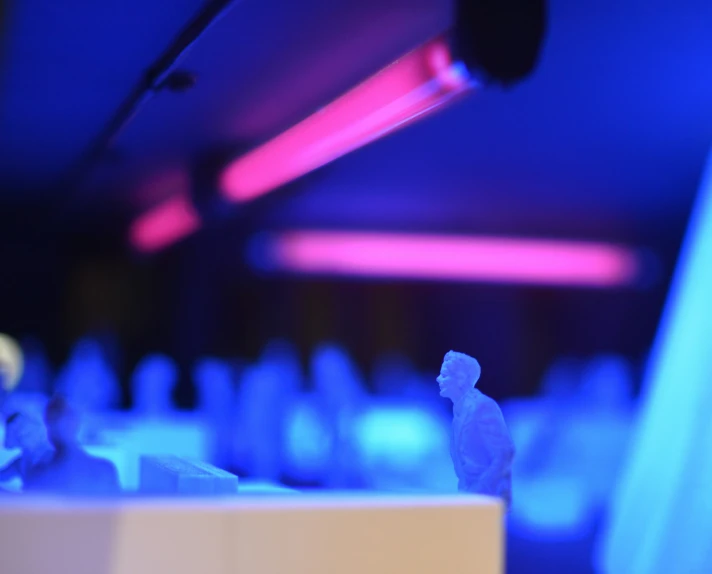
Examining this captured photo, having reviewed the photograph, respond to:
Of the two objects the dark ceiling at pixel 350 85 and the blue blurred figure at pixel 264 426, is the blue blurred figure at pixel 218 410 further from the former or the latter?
the dark ceiling at pixel 350 85

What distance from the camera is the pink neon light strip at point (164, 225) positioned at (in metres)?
8.53

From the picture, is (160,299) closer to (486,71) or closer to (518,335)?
(518,335)

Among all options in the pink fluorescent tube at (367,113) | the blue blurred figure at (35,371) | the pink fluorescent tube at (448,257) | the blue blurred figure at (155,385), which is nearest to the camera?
the pink fluorescent tube at (367,113)

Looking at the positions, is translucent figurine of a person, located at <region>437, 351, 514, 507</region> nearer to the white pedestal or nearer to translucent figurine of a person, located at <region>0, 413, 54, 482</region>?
Result: the white pedestal

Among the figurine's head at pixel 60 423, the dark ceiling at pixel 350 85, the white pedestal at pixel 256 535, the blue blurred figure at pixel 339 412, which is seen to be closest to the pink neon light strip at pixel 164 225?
the dark ceiling at pixel 350 85

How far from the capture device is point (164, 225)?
30.5 feet

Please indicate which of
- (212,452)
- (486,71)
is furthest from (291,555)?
(212,452)

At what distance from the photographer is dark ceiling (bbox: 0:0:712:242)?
4953 millimetres

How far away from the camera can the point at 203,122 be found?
273 inches

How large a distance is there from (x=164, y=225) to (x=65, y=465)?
613cm

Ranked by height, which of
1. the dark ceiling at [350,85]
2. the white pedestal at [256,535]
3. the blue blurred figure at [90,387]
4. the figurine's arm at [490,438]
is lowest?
the white pedestal at [256,535]

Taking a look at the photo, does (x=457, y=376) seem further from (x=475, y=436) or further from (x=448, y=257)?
(x=448, y=257)

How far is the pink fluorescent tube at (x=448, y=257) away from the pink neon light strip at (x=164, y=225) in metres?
1.51

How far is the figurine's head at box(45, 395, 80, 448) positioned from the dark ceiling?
6.98 ft
